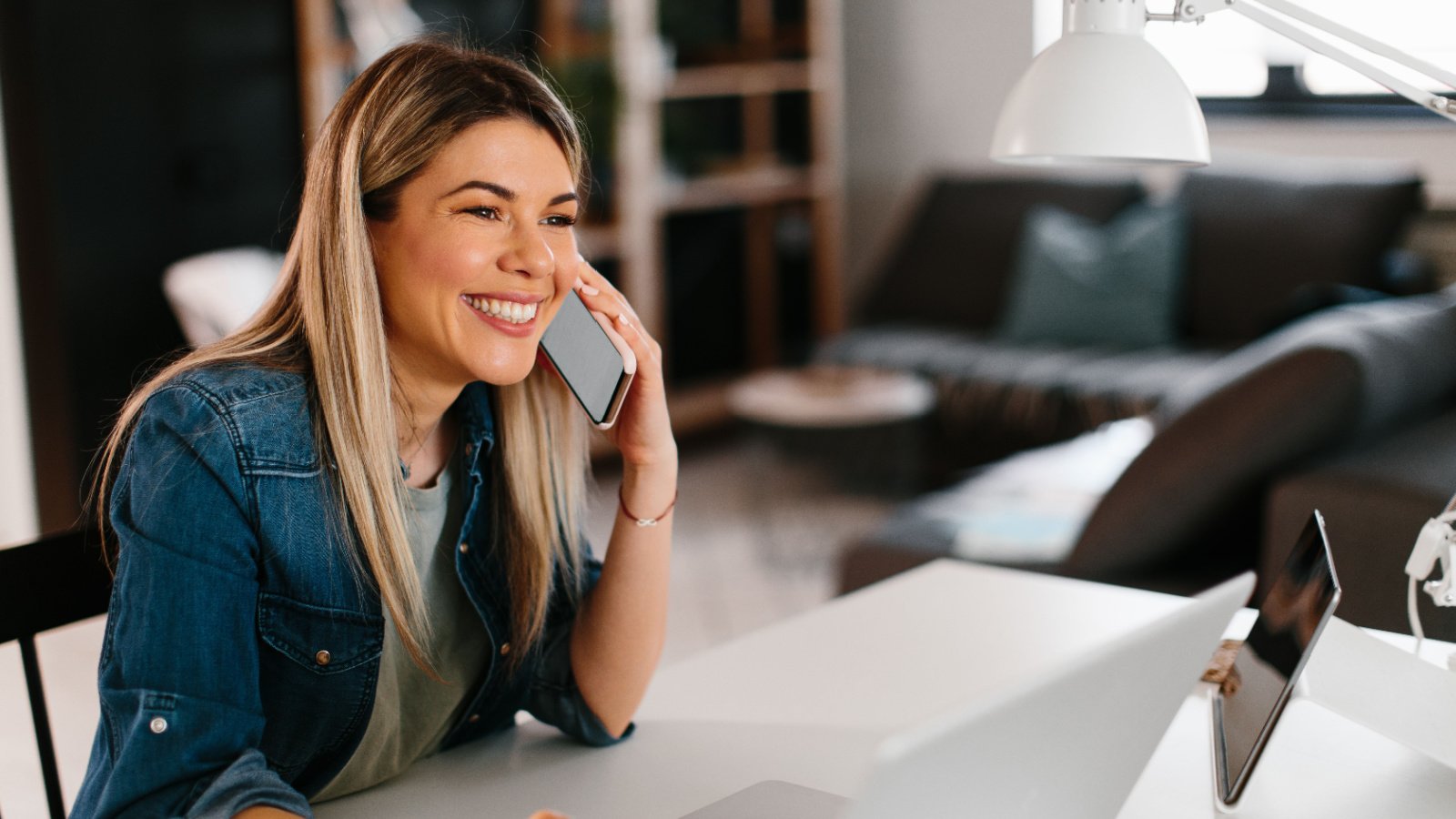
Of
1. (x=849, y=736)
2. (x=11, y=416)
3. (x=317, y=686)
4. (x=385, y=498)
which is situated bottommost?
(x=11, y=416)

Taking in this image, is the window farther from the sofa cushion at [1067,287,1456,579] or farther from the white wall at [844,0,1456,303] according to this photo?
the sofa cushion at [1067,287,1456,579]

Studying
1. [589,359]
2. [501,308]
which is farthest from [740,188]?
[501,308]

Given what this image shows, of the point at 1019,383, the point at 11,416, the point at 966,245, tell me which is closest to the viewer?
the point at 11,416

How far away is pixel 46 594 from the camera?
1.07 metres

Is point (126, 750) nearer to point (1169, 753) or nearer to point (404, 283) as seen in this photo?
point (404, 283)

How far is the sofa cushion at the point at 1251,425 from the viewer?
2.08 m

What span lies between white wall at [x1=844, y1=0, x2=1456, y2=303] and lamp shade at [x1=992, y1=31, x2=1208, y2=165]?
395 centimetres

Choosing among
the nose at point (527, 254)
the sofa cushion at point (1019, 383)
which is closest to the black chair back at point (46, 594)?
the nose at point (527, 254)

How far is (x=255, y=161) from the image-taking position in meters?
3.94

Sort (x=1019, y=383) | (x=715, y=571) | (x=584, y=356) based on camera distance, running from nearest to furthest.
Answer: (x=584, y=356) → (x=715, y=571) → (x=1019, y=383)

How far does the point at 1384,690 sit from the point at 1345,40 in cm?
48

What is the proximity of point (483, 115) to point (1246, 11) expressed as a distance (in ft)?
1.89

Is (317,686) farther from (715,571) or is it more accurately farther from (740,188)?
(740,188)

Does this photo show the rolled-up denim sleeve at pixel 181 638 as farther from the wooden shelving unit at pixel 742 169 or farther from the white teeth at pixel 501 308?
the wooden shelving unit at pixel 742 169
